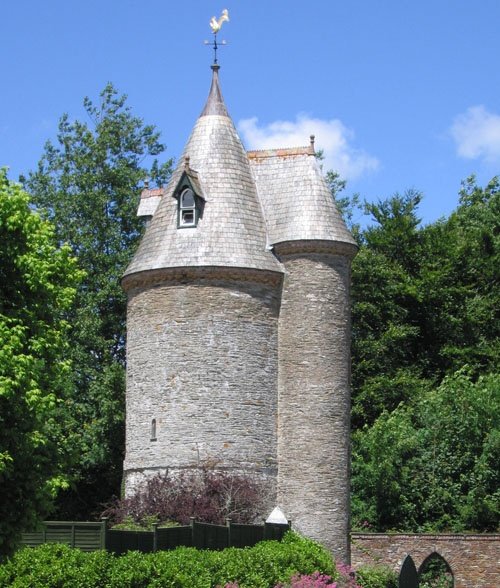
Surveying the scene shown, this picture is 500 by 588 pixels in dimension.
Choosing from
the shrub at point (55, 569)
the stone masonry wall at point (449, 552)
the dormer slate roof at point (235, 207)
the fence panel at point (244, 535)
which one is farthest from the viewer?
the dormer slate roof at point (235, 207)

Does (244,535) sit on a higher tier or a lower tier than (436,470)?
lower

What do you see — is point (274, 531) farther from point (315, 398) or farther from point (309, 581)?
point (309, 581)

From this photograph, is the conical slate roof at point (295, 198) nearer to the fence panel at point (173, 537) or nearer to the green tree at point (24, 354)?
the fence panel at point (173, 537)

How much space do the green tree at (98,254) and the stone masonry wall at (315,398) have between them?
9.03m

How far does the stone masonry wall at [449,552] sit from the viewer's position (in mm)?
37000

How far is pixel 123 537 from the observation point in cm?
2677

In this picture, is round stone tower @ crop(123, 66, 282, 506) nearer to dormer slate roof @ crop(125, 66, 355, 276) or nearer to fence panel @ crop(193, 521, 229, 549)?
dormer slate roof @ crop(125, 66, 355, 276)

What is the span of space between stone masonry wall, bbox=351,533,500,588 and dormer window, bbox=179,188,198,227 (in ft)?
34.5

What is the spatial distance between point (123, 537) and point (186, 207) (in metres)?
13.7

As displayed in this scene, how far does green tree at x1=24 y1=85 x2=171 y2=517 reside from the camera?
44469 mm

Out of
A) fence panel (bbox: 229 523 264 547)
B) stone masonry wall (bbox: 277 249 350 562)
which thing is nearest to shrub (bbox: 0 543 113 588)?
fence panel (bbox: 229 523 264 547)

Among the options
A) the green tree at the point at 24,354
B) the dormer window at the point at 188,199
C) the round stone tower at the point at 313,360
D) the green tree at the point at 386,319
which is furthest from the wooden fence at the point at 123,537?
the green tree at the point at 386,319

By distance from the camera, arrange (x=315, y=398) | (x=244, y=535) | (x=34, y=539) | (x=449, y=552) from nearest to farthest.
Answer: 1. (x=34, y=539)
2. (x=244, y=535)
3. (x=315, y=398)
4. (x=449, y=552)

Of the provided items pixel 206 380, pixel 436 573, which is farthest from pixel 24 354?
pixel 436 573
